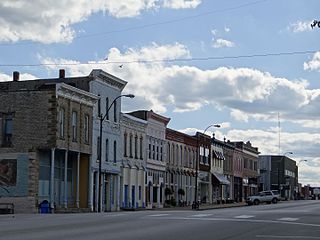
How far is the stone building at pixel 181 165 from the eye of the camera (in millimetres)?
78531

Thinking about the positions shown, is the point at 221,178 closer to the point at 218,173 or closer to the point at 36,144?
the point at 218,173

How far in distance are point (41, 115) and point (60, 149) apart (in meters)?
2.96

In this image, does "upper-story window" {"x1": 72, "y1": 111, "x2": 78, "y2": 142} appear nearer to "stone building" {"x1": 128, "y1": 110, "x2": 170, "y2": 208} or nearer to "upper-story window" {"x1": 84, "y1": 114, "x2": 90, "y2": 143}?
"upper-story window" {"x1": 84, "y1": 114, "x2": 90, "y2": 143}

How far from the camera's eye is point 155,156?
73.9m

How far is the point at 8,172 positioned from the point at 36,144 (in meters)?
2.98

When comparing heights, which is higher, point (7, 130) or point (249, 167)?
point (7, 130)

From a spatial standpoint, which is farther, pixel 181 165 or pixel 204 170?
pixel 204 170

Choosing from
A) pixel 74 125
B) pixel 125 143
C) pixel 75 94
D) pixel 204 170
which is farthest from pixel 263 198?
pixel 75 94

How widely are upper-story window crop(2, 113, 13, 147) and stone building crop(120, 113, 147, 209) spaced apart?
14.3 m

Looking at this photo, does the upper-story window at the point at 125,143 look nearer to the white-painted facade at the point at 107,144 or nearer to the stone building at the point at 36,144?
the white-painted facade at the point at 107,144

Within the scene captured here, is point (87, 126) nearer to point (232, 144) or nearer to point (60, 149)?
point (60, 149)

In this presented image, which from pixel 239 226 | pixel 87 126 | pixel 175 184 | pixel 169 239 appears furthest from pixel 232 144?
pixel 169 239

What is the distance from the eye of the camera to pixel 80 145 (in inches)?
2269

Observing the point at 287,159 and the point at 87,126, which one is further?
the point at 287,159
